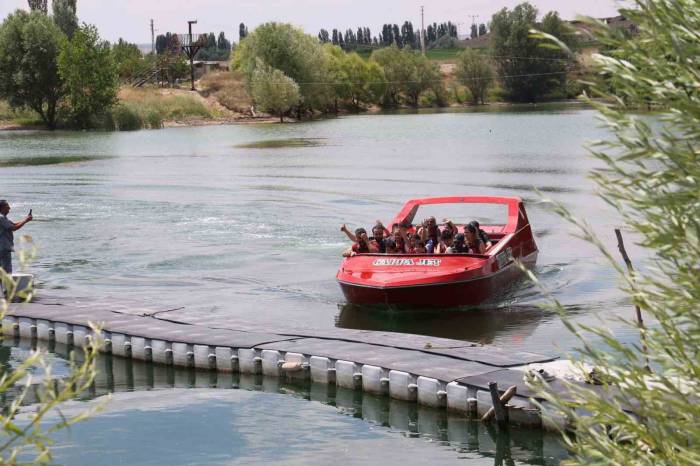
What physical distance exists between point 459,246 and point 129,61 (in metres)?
101

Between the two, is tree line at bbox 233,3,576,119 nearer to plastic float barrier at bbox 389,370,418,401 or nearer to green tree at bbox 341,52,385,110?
green tree at bbox 341,52,385,110

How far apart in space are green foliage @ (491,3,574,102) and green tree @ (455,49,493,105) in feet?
5.12

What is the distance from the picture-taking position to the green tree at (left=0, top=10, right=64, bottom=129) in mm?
87812

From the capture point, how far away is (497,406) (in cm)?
1302

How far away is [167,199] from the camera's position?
38.6 meters

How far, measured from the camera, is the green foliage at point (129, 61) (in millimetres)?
115375

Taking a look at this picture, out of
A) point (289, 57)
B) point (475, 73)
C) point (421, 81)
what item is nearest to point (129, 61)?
point (289, 57)

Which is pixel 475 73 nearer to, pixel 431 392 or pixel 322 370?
pixel 322 370

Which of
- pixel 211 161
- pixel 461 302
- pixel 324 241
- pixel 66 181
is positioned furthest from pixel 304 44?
pixel 461 302

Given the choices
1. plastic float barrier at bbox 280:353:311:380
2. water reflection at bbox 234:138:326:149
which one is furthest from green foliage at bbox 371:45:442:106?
plastic float barrier at bbox 280:353:311:380

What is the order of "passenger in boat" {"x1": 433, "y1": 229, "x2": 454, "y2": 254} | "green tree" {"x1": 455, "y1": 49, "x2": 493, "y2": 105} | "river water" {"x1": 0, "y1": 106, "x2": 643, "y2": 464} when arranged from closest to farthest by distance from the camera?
"passenger in boat" {"x1": 433, "y1": 229, "x2": 454, "y2": 254}
"river water" {"x1": 0, "y1": 106, "x2": 643, "y2": 464}
"green tree" {"x1": 455, "y1": 49, "x2": 493, "y2": 105}

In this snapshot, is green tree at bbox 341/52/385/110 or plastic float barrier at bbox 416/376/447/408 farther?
green tree at bbox 341/52/385/110

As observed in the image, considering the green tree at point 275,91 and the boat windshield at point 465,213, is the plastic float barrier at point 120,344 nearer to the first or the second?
the boat windshield at point 465,213

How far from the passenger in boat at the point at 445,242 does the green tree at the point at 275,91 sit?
7817 cm
